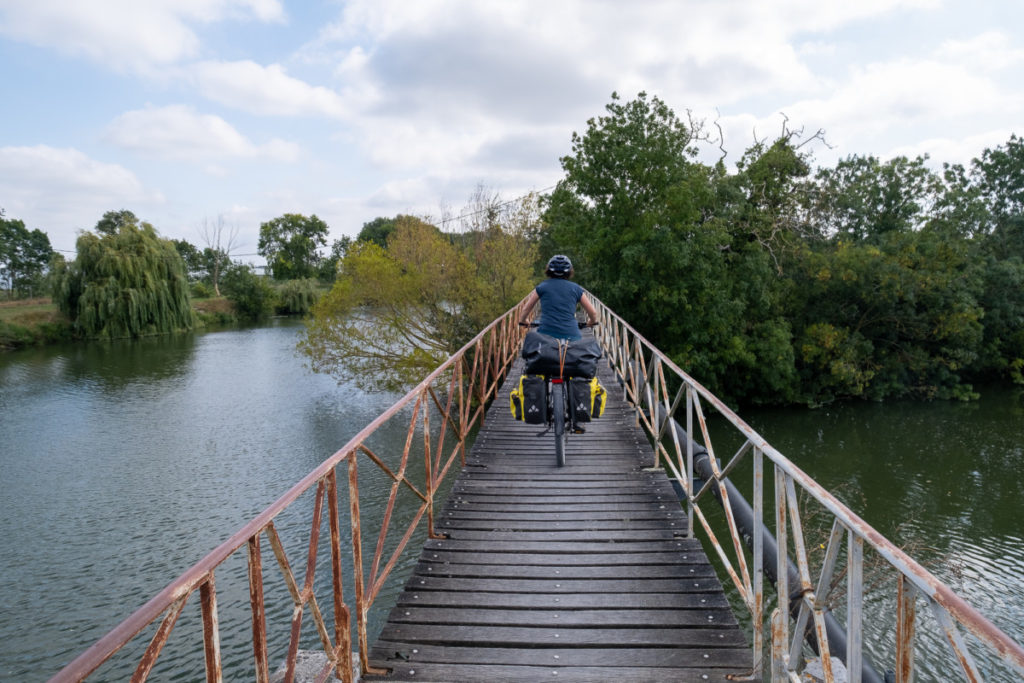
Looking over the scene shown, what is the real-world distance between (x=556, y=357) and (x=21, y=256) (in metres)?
68.5

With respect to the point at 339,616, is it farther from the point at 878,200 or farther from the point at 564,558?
the point at 878,200

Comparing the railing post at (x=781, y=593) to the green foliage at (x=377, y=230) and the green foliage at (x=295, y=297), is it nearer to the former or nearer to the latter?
the green foliage at (x=295, y=297)

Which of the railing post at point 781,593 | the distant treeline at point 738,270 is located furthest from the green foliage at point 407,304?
the railing post at point 781,593

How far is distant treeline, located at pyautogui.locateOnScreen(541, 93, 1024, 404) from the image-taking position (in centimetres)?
1894

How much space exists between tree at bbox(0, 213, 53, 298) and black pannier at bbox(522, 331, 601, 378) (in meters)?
52.3

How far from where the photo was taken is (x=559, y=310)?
15.4ft

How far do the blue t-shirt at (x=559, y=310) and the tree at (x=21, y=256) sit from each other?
5221cm

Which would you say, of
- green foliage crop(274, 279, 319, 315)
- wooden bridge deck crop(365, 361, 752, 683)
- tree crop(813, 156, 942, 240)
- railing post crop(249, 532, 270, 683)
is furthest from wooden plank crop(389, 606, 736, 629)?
green foliage crop(274, 279, 319, 315)

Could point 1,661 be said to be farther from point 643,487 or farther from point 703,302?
point 703,302

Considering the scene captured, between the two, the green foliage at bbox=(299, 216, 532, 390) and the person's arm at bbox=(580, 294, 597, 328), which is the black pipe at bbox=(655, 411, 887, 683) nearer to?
the person's arm at bbox=(580, 294, 597, 328)

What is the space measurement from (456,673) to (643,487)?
2.34m

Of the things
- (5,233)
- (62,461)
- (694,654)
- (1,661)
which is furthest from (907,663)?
(5,233)

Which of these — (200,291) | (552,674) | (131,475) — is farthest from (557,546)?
(200,291)

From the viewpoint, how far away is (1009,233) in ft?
93.0
